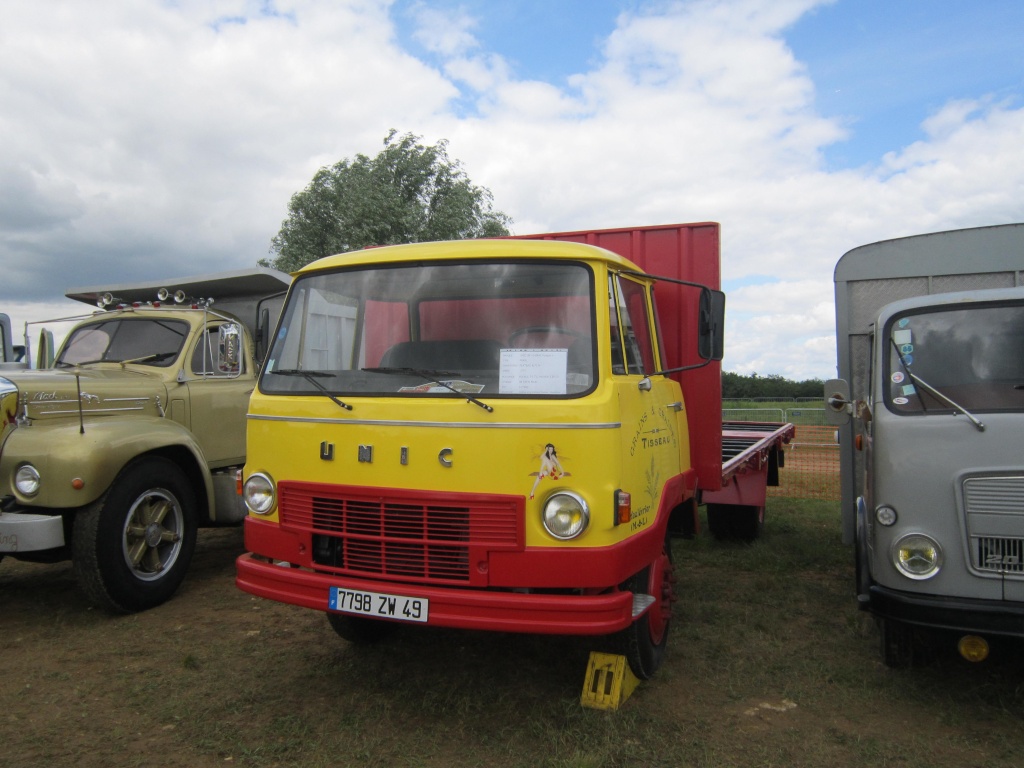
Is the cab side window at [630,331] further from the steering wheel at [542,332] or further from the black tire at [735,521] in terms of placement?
the black tire at [735,521]

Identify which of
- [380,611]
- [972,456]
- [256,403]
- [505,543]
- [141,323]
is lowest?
[380,611]

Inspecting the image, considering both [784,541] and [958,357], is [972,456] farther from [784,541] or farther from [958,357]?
[784,541]

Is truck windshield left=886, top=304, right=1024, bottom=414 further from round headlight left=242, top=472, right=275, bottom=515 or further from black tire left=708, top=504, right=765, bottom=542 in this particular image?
black tire left=708, top=504, right=765, bottom=542

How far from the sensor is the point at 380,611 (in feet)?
11.2

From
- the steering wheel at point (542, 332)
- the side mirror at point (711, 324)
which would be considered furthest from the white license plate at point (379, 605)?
the side mirror at point (711, 324)

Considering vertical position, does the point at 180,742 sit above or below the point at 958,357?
below

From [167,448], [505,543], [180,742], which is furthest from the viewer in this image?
[167,448]

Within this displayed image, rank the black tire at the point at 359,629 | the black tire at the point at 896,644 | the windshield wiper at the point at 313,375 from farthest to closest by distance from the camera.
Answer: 1. the black tire at the point at 359,629
2. the black tire at the point at 896,644
3. the windshield wiper at the point at 313,375

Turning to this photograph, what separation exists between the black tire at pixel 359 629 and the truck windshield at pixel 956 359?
3.23 meters

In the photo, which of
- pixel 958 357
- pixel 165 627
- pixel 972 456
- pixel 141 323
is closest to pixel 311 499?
pixel 165 627

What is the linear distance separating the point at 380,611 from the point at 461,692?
37.1 inches

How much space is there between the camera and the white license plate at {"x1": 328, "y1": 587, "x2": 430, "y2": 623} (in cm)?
334

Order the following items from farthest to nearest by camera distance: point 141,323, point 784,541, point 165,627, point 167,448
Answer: point 784,541
point 141,323
point 167,448
point 165,627

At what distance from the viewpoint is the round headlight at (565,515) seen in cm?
330
